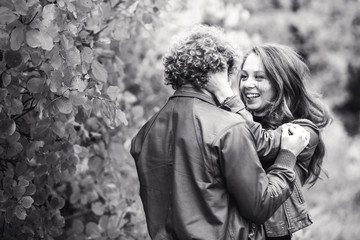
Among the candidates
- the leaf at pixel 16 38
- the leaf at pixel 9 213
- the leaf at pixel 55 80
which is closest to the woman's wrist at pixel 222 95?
the leaf at pixel 55 80

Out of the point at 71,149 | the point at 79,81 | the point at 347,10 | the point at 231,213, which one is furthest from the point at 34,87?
the point at 347,10

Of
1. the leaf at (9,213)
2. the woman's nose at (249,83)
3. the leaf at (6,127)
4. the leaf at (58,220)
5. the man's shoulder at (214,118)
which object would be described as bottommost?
the leaf at (58,220)

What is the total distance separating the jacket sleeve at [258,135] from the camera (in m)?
2.25

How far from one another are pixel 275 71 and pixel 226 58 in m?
0.51

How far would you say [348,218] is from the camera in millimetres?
5586

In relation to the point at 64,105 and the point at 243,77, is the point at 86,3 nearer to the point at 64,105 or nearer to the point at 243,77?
the point at 64,105

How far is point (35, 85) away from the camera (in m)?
2.34

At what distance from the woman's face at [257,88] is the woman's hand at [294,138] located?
261 mm

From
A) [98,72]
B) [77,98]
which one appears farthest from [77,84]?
[98,72]

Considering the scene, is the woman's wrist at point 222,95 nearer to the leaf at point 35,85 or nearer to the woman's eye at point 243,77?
the woman's eye at point 243,77

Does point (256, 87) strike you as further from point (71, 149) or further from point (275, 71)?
point (71, 149)

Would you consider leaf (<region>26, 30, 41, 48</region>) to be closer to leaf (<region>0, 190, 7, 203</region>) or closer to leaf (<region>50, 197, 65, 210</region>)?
leaf (<region>0, 190, 7, 203</region>)

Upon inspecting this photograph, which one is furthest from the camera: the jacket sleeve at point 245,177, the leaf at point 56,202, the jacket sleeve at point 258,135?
the leaf at point 56,202

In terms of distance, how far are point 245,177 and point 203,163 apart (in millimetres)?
168
